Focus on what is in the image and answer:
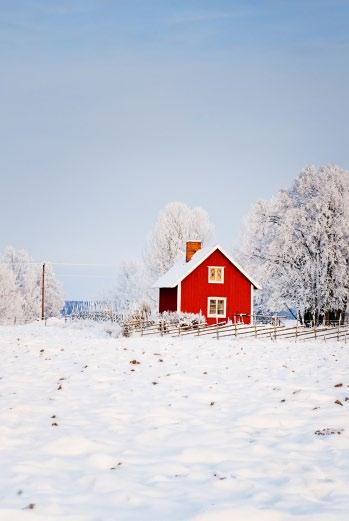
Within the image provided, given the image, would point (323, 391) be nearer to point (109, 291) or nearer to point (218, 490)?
point (218, 490)

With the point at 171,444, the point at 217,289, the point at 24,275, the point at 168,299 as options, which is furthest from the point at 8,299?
the point at 171,444

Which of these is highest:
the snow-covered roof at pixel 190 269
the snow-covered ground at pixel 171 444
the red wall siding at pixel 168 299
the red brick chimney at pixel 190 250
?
the red brick chimney at pixel 190 250

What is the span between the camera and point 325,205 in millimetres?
40781

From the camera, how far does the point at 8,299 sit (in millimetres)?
69688

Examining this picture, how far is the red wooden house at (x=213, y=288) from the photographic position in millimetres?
40375

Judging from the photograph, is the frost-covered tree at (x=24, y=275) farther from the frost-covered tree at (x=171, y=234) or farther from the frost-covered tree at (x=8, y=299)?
the frost-covered tree at (x=171, y=234)

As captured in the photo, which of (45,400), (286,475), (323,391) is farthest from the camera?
(323,391)

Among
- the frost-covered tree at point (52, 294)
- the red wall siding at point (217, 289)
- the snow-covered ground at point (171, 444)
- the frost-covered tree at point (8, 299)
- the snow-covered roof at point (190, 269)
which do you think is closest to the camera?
the snow-covered ground at point (171, 444)

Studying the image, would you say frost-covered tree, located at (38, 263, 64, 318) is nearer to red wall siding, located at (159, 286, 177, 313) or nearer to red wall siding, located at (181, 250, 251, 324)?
red wall siding, located at (159, 286, 177, 313)

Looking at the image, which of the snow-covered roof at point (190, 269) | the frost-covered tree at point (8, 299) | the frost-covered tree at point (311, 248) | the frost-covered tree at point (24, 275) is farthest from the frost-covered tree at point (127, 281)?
the frost-covered tree at point (311, 248)

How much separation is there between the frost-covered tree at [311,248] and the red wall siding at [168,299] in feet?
23.3

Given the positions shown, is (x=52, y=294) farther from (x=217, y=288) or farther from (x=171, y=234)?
(x=217, y=288)

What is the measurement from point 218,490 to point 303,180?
127 ft

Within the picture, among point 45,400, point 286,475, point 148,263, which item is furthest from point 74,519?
point 148,263
